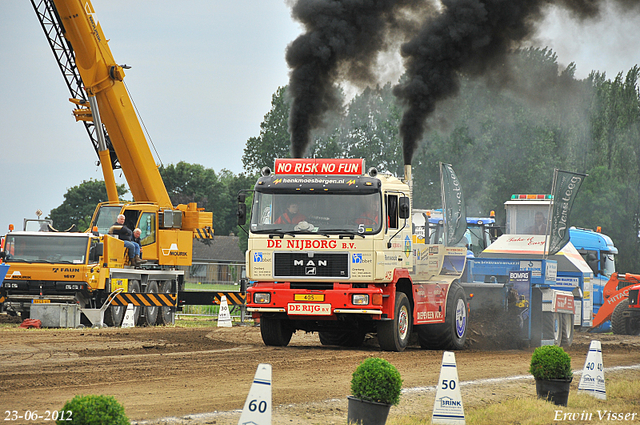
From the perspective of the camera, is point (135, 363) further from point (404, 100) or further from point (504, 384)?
point (404, 100)

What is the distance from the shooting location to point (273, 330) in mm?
15539

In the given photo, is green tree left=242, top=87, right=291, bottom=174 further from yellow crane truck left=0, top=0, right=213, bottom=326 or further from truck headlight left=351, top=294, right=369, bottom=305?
truck headlight left=351, top=294, right=369, bottom=305

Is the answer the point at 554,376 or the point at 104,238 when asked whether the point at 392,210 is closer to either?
the point at 554,376

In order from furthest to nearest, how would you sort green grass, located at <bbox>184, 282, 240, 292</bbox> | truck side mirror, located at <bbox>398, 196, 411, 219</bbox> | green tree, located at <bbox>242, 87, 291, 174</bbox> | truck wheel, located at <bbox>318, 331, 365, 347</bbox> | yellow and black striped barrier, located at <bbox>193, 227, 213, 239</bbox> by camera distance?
green tree, located at <bbox>242, 87, 291, 174</bbox>
green grass, located at <bbox>184, 282, 240, 292</bbox>
yellow and black striped barrier, located at <bbox>193, 227, 213, 239</bbox>
truck wheel, located at <bbox>318, 331, 365, 347</bbox>
truck side mirror, located at <bbox>398, 196, 411, 219</bbox>

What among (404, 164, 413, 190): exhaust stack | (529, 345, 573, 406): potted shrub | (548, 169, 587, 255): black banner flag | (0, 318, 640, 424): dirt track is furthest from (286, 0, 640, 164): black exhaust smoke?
(529, 345, 573, 406): potted shrub

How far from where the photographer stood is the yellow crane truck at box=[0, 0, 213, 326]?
20391 mm

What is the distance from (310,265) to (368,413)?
6699 mm

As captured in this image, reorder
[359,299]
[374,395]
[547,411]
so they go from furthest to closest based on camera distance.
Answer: [359,299]
[547,411]
[374,395]

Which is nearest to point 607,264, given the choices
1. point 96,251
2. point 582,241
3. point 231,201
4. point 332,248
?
point 582,241

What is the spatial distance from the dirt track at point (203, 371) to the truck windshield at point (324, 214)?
220 cm

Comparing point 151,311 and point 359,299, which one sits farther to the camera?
point 151,311

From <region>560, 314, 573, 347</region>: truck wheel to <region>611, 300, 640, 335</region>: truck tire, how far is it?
246 inches

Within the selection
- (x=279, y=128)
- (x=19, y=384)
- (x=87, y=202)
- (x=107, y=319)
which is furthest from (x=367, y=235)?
(x=87, y=202)

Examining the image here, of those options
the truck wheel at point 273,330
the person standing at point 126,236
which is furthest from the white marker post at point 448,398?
the person standing at point 126,236
